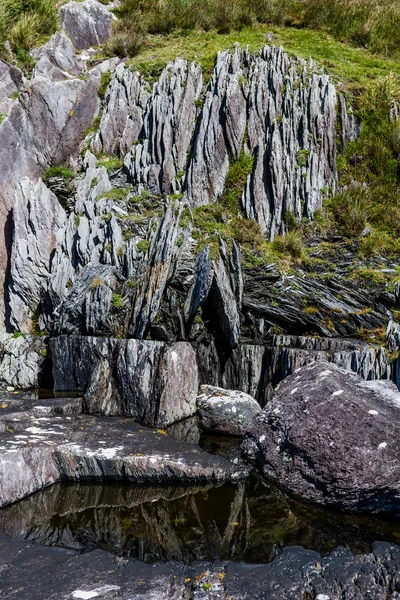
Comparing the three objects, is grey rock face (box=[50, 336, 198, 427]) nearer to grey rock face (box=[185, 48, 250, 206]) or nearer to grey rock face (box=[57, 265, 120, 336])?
grey rock face (box=[57, 265, 120, 336])

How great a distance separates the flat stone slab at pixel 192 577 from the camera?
3607 mm

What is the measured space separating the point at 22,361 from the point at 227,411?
5605 mm

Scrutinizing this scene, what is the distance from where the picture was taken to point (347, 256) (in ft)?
37.2

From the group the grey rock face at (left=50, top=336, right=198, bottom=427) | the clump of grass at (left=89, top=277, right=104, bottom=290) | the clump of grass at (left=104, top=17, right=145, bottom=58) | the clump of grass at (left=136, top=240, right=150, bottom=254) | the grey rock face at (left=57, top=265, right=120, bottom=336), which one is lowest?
the grey rock face at (left=50, top=336, right=198, bottom=427)

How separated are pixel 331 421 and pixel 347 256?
6535 millimetres

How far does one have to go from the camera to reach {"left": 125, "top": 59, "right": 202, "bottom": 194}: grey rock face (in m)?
14.1

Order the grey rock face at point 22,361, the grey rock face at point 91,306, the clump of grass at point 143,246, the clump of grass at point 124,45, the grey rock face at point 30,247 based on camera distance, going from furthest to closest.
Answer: the clump of grass at point 124,45, the grey rock face at point 30,247, the clump of grass at point 143,246, the grey rock face at point 22,361, the grey rock face at point 91,306

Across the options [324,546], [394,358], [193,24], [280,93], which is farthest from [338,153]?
[324,546]

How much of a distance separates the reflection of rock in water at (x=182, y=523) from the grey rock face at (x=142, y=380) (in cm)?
263

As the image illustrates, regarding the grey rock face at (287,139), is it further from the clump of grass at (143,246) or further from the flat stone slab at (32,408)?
the flat stone slab at (32,408)

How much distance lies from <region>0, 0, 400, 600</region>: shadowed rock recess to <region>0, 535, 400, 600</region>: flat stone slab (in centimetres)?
2

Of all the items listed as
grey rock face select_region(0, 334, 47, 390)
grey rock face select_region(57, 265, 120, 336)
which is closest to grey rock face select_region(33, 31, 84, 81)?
grey rock face select_region(57, 265, 120, 336)

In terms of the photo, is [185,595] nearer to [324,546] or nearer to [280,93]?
[324,546]

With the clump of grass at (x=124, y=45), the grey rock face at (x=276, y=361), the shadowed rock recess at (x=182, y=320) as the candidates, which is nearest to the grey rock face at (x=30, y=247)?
the shadowed rock recess at (x=182, y=320)
